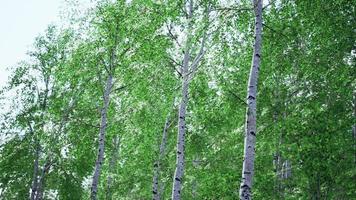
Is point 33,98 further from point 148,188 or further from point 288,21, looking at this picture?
point 288,21

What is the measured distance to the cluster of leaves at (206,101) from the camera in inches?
492

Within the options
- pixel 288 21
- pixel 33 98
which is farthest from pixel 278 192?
pixel 33 98

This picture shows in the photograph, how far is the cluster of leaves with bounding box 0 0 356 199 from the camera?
12.5 metres

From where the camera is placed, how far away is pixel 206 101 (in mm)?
17703

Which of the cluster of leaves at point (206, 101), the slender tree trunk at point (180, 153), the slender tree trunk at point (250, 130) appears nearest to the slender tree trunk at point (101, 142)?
the cluster of leaves at point (206, 101)

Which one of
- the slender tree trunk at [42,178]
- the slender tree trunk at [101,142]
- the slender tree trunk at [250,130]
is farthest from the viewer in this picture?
the slender tree trunk at [42,178]

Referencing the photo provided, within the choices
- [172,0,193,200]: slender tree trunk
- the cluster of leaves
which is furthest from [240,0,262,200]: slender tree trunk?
[172,0,193,200]: slender tree trunk

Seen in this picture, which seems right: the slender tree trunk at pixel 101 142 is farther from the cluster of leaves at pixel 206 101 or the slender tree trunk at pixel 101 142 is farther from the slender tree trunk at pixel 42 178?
the slender tree trunk at pixel 42 178

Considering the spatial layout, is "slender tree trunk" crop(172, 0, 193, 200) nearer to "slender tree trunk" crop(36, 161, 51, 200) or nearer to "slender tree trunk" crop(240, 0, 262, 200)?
"slender tree trunk" crop(240, 0, 262, 200)

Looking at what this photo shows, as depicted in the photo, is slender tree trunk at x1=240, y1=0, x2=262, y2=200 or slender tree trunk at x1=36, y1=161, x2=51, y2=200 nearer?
slender tree trunk at x1=240, y1=0, x2=262, y2=200

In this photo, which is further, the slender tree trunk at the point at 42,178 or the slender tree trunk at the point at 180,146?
the slender tree trunk at the point at 42,178

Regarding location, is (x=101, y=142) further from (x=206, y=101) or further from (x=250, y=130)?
(x=250, y=130)

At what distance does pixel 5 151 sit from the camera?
79.0ft

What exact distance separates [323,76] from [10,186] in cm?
1765
